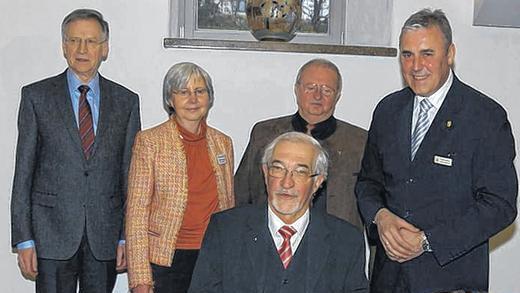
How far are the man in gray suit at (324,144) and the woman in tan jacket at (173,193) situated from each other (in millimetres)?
192

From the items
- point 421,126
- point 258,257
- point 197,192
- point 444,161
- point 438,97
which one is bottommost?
point 258,257

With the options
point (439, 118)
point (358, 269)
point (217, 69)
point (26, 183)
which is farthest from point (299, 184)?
point (217, 69)

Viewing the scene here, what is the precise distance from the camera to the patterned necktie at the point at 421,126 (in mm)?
2730

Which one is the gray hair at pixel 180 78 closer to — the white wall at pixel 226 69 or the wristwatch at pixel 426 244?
the white wall at pixel 226 69

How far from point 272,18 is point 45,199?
5.02 ft

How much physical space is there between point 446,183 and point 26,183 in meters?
1.60

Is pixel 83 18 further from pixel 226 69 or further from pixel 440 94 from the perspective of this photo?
pixel 440 94

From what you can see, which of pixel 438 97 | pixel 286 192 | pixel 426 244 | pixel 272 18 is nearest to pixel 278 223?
pixel 286 192

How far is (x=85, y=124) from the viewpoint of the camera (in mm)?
3141

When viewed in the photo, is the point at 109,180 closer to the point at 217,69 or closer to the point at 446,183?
the point at 217,69

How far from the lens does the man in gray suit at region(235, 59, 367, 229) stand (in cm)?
321

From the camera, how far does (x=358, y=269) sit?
105 inches

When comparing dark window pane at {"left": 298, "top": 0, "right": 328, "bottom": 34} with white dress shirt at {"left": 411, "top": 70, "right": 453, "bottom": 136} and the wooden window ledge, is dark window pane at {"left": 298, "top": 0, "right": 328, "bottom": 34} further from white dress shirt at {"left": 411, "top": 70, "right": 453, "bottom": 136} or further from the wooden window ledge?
white dress shirt at {"left": 411, "top": 70, "right": 453, "bottom": 136}

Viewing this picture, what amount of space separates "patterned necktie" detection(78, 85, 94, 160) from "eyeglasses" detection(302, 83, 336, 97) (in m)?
0.89
